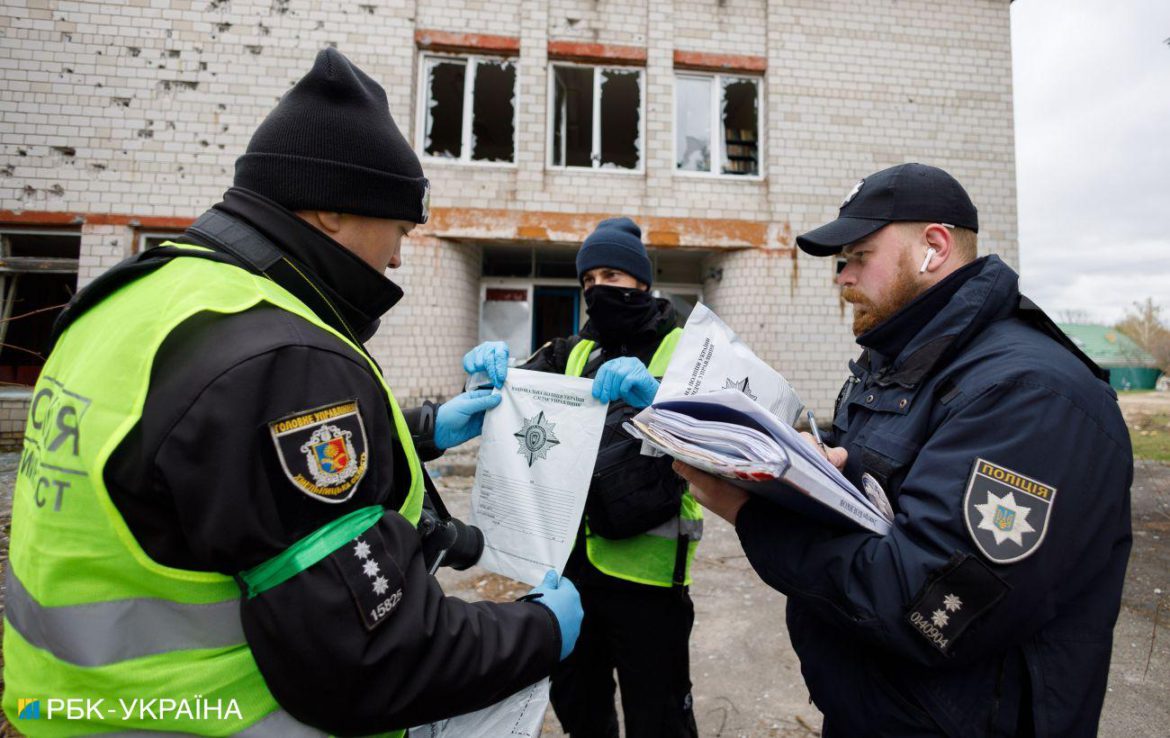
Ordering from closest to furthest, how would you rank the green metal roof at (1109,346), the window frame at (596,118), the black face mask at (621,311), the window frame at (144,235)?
the black face mask at (621,311), the window frame at (144,235), the window frame at (596,118), the green metal roof at (1109,346)

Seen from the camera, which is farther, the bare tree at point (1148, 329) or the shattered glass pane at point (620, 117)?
the bare tree at point (1148, 329)

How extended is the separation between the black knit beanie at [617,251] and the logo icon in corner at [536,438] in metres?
0.86

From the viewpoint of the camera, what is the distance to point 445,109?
7.80 m

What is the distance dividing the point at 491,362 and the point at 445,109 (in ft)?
23.3

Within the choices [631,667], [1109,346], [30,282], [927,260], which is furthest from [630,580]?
[1109,346]

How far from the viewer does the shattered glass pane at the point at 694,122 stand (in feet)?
26.1

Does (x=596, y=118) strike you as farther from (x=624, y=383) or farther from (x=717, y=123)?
(x=624, y=383)

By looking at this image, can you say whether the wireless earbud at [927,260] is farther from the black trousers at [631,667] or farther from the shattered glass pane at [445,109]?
the shattered glass pane at [445,109]

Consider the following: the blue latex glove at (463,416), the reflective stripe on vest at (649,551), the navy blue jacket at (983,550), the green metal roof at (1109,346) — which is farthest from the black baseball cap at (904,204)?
the green metal roof at (1109,346)

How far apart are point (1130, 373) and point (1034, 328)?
43.8 metres

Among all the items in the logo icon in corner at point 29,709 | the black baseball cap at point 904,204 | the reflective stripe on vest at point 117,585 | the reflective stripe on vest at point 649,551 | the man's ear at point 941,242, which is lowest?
the reflective stripe on vest at point 649,551

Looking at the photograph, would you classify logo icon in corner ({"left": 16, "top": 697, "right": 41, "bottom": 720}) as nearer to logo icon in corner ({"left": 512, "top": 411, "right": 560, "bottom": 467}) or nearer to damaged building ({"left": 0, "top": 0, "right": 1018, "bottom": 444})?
logo icon in corner ({"left": 512, "top": 411, "right": 560, "bottom": 467})

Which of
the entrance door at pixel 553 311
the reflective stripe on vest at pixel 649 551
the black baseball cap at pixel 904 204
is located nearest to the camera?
the black baseball cap at pixel 904 204

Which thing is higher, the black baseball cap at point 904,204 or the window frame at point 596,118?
the window frame at point 596,118
